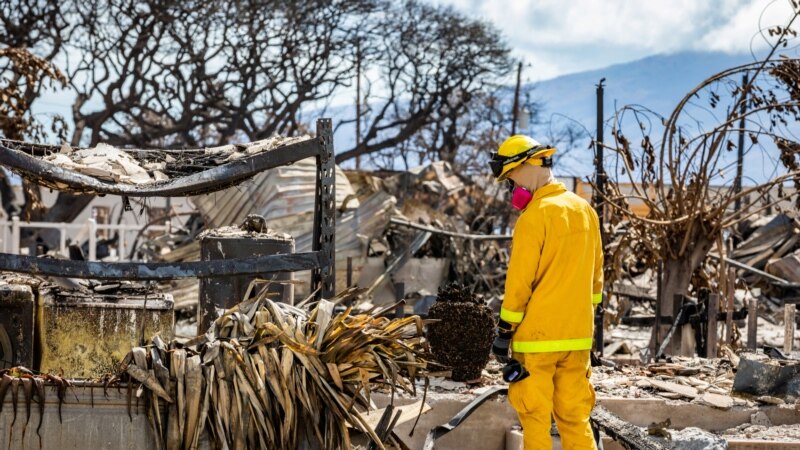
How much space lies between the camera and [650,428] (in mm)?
7273

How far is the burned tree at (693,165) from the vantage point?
11.5m

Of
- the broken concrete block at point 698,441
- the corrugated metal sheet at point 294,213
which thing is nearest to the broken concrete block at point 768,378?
the broken concrete block at point 698,441

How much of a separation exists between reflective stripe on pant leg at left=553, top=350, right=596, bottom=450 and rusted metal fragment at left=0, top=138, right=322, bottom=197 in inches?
76.9

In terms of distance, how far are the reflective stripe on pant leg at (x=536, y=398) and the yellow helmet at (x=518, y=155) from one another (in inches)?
42.4

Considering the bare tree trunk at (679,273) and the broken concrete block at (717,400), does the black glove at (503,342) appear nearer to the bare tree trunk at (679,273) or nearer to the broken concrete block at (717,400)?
the broken concrete block at (717,400)

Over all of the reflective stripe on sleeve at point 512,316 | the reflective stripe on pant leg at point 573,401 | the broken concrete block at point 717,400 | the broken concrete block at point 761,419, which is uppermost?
the reflective stripe on sleeve at point 512,316

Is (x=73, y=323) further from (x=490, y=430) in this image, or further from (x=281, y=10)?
(x=281, y=10)

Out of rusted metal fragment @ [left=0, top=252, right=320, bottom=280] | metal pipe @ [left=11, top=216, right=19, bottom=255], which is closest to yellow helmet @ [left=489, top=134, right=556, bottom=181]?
rusted metal fragment @ [left=0, top=252, right=320, bottom=280]

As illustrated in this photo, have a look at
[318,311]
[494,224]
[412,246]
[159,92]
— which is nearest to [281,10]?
[159,92]

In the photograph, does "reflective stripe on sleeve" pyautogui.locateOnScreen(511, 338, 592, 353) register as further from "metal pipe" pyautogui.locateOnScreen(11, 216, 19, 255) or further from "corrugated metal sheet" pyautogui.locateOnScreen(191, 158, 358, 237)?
"metal pipe" pyautogui.locateOnScreen(11, 216, 19, 255)

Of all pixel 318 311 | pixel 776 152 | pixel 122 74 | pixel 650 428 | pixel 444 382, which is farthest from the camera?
pixel 122 74

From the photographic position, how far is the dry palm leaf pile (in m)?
4.76

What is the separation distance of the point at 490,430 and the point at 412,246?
39.6 ft

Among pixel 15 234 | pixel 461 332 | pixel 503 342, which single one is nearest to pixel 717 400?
pixel 461 332
